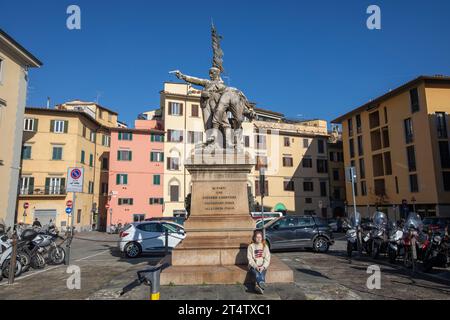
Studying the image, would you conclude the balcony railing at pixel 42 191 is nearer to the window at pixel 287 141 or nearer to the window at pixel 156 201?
the window at pixel 156 201

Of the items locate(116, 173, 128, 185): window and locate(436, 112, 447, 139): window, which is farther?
locate(116, 173, 128, 185): window

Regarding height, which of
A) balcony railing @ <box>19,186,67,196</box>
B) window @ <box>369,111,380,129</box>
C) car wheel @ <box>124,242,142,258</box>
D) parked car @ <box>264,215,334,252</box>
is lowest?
car wheel @ <box>124,242,142,258</box>

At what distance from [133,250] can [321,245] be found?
8.41 m

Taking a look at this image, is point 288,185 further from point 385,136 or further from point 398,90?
point 398,90

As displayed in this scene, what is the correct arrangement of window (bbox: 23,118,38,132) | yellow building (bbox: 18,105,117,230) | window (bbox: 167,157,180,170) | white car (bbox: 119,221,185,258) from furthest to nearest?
1. window (bbox: 167,157,180,170)
2. window (bbox: 23,118,38,132)
3. yellow building (bbox: 18,105,117,230)
4. white car (bbox: 119,221,185,258)

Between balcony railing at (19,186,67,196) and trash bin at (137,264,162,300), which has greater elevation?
balcony railing at (19,186,67,196)

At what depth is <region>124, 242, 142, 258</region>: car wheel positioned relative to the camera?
1345 cm

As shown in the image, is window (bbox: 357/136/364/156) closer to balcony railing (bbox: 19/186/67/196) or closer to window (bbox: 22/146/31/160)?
balcony railing (bbox: 19/186/67/196)

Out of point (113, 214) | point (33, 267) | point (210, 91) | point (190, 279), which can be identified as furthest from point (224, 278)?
point (113, 214)

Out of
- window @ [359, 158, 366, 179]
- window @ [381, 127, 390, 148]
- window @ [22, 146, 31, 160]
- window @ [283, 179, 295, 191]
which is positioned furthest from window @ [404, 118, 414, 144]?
window @ [22, 146, 31, 160]

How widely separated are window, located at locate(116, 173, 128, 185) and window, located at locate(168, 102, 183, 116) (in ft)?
31.5

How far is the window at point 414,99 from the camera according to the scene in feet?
105
